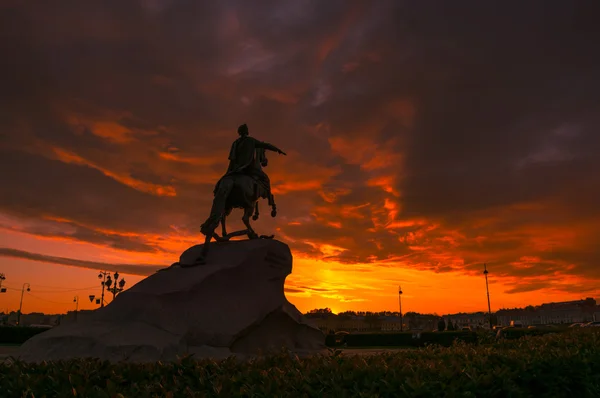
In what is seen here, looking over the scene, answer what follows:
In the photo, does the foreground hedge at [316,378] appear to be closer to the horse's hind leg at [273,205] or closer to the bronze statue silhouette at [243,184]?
the bronze statue silhouette at [243,184]

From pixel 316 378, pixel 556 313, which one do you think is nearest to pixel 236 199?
pixel 316 378

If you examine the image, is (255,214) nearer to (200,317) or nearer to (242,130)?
(242,130)

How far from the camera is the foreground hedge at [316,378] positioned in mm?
4121

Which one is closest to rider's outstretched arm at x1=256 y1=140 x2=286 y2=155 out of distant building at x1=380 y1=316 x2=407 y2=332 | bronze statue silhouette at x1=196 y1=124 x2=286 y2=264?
bronze statue silhouette at x1=196 y1=124 x2=286 y2=264

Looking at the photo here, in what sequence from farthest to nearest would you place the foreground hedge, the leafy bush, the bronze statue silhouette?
the leafy bush
the bronze statue silhouette
the foreground hedge

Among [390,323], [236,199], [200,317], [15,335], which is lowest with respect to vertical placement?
[390,323]

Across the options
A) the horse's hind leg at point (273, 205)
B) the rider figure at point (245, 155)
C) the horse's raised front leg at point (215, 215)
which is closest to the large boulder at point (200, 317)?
the horse's raised front leg at point (215, 215)

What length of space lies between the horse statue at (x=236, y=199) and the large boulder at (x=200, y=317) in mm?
565

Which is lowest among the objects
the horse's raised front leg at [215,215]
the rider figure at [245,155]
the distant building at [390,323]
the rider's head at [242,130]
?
the distant building at [390,323]

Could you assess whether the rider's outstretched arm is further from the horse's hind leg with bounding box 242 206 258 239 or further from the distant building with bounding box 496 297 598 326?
the distant building with bounding box 496 297 598 326

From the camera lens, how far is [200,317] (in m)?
10.8

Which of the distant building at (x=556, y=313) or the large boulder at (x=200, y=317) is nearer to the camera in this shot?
the large boulder at (x=200, y=317)

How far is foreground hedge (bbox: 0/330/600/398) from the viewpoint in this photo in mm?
4121

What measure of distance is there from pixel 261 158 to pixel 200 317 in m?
5.32
